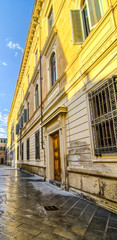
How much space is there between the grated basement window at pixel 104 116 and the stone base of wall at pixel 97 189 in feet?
2.27

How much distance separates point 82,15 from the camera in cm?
557

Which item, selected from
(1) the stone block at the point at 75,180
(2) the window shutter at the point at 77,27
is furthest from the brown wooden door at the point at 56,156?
(2) the window shutter at the point at 77,27

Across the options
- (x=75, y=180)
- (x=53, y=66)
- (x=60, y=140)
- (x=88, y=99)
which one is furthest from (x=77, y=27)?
(x=75, y=180)

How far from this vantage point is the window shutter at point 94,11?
432 centimetres

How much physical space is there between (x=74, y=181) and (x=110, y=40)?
4330mm

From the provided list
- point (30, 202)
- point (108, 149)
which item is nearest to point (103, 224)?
point (108, 149)

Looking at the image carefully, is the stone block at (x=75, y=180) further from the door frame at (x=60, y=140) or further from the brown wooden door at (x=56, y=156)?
the brown wooden door at (x=56, y=156)

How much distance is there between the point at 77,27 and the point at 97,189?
5048 millimetres

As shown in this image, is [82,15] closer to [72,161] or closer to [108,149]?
[108,149]

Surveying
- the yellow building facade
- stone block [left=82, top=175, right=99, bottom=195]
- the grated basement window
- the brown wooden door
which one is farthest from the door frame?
the grated basement window

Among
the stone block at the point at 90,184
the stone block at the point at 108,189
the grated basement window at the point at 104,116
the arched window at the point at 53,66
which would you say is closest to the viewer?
the stone block at the point at 108,189

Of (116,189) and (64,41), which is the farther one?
(64,41)

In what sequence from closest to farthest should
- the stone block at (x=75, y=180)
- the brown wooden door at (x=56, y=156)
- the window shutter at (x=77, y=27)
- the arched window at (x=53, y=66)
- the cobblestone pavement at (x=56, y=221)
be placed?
the cobblestone pavement at (x=56, y=221), the stone block at (x=75, y=180), the window shutter at (x=77, y=27), the brown wooden door at (x=56, y=156), the arched window at (x=53, y=66)

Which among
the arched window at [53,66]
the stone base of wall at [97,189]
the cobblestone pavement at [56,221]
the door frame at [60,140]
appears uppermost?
the arched window at [53,66]
